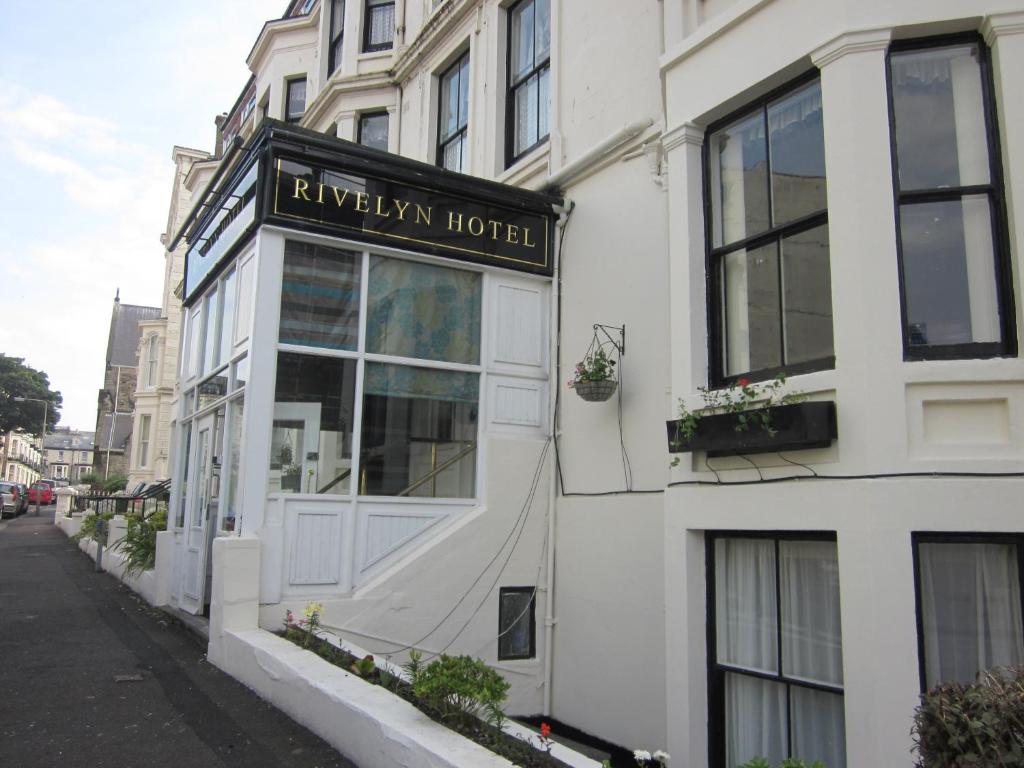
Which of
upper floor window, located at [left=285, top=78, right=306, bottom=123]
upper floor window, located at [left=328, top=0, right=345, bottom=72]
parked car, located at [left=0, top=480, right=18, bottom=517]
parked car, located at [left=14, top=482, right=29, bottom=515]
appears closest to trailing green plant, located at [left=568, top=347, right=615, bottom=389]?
upper floor window, located at [left=328, top=0, right=345, bottom=72]

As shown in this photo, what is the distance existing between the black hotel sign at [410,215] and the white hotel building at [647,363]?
0.04 meters

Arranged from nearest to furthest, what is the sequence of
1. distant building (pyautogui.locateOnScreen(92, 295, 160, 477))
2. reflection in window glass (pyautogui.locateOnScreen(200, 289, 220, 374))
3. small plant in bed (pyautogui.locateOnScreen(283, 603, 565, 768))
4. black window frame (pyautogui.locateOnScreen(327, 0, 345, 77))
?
small plant in bed (pyautogui.locateOnScreen(283, 603, 565, 768)) < reflection in window glass (pyautogui.locateOnScreen(200, 289, 220, 374)) < black window frame (pyautogui.locateOnScreen(327, 0, 345, 77)) < distant building (pyautogui.locateOnScreen(92, 295, 160, 477))

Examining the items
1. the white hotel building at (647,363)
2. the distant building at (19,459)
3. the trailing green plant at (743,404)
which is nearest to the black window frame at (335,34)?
the white hotel building at (647,363)

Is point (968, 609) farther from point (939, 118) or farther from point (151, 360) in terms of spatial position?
point (151, 360)

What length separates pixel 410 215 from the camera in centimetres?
890

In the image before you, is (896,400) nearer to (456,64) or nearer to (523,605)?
(523,605)

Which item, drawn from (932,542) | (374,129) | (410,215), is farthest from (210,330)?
(932,542)

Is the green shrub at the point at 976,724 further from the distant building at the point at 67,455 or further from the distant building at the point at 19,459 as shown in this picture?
the distant building at the point at 67,455

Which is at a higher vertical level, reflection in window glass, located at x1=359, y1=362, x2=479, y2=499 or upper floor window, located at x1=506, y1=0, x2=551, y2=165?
upper floor window, located at x1=506, y1=0, x2=551, y2=165

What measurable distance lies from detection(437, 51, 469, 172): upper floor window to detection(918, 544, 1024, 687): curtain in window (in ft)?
29.6

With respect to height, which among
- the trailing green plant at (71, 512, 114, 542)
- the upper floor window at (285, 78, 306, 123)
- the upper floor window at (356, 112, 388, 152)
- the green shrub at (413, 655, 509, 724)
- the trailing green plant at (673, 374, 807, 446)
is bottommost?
the green shrub at (413, 655, 509, 724)

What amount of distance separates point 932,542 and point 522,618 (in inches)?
198

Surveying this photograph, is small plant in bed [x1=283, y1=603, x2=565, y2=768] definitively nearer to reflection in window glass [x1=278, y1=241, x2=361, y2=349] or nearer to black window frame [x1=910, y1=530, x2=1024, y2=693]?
black window frame [x1=910, y1=530, x2=1024, y2=693]

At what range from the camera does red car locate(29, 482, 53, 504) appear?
49188 mm
